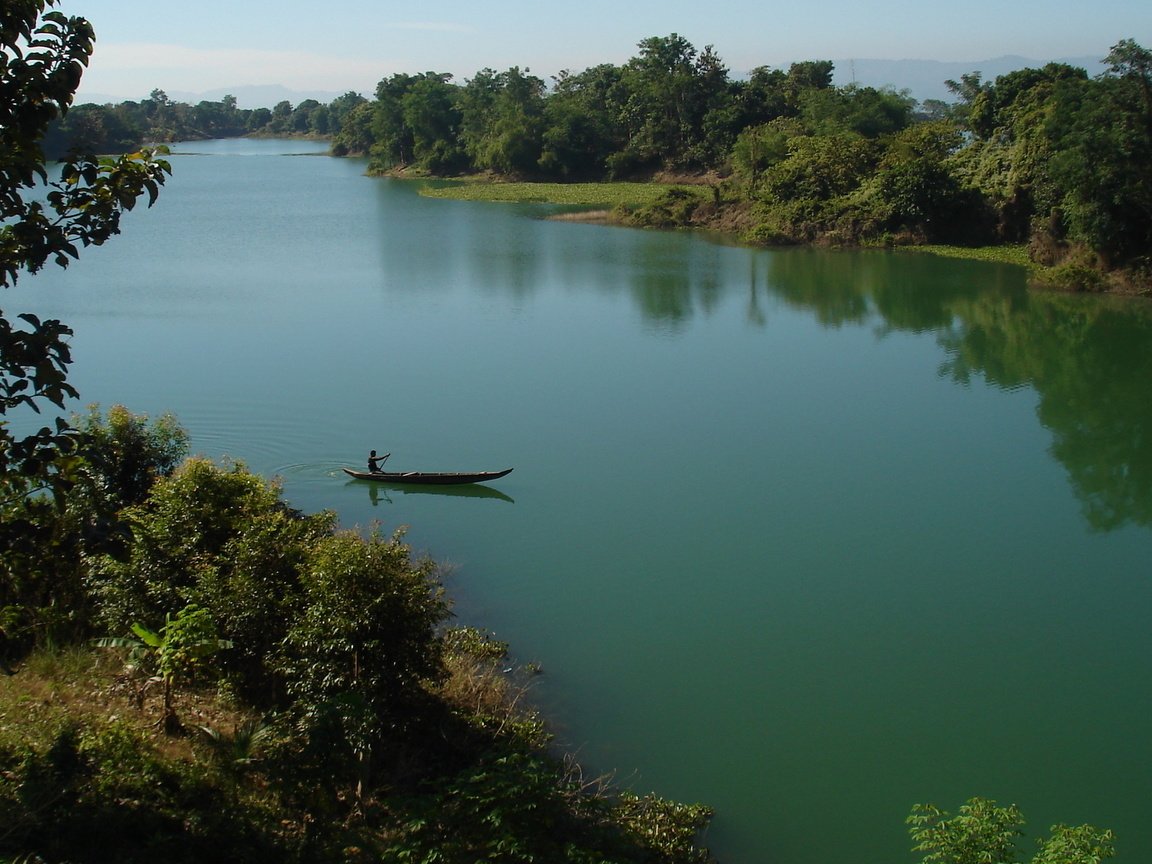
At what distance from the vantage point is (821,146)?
109ft

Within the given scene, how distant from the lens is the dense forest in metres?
23.3

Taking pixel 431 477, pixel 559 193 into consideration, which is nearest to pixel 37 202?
pixel 431 477

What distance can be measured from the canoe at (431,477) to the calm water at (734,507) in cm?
20

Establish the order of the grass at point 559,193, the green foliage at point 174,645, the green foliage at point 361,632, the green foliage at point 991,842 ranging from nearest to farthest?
1. the green foliage at point 991,842
2. the green foliage at point 174,645
3. the green foliage at point 361,632
4. the grass at point 559,193

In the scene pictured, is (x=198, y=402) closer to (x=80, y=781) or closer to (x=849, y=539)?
(x=849, y=539)

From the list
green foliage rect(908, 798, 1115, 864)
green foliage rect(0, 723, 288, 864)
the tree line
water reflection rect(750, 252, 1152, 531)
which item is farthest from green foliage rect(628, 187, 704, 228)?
the tree line

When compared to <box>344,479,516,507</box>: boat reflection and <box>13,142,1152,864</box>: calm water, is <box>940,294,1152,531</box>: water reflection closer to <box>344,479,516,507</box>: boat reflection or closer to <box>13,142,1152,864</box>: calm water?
<box>13,142,1152,864</box>: calm water

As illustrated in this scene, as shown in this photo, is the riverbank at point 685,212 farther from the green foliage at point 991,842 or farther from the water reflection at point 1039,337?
the green foliage at point 991,842

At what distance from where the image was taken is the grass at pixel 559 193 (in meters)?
41.2

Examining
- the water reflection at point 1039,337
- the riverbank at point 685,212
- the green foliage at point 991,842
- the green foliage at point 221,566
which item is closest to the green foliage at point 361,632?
the green foliage at point 221,566

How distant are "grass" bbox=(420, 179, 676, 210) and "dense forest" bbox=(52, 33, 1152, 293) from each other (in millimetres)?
1978

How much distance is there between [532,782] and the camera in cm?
548

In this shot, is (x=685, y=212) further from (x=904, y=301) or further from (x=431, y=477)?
(x=431, y=477)

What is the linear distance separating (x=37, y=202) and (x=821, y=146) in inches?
1250
